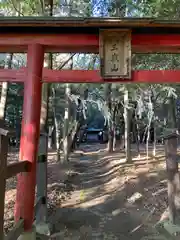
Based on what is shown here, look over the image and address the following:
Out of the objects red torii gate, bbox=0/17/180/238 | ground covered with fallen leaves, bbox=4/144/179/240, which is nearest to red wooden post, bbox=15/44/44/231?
red torii gate, bbox=0/17/180/238

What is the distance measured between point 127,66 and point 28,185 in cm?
222

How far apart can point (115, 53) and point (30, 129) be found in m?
1.67

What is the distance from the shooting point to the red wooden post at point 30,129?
14.5 ft

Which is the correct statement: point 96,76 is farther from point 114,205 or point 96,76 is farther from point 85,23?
point 114,205

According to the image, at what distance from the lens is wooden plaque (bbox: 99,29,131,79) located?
4.59 meters

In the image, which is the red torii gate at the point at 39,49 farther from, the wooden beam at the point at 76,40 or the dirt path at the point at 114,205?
the dirt path at the point at 114,205

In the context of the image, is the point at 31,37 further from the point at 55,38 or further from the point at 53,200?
the point at 53,200

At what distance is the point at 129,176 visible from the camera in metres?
12.0

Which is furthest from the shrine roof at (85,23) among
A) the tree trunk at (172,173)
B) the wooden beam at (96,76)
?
the tree trunk at (172,173)

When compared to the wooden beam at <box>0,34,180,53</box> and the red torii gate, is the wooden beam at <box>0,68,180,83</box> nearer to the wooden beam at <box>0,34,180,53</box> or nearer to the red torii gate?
the red torii gate

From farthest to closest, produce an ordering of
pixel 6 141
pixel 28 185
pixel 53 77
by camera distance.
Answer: pixel 53 77
pixel 28 185
pixel 6 141

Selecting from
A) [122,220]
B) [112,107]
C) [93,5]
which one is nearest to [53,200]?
[122,220]

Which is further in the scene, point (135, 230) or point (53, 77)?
point (135, 230)

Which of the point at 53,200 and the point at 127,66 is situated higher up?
the point at 127,66
